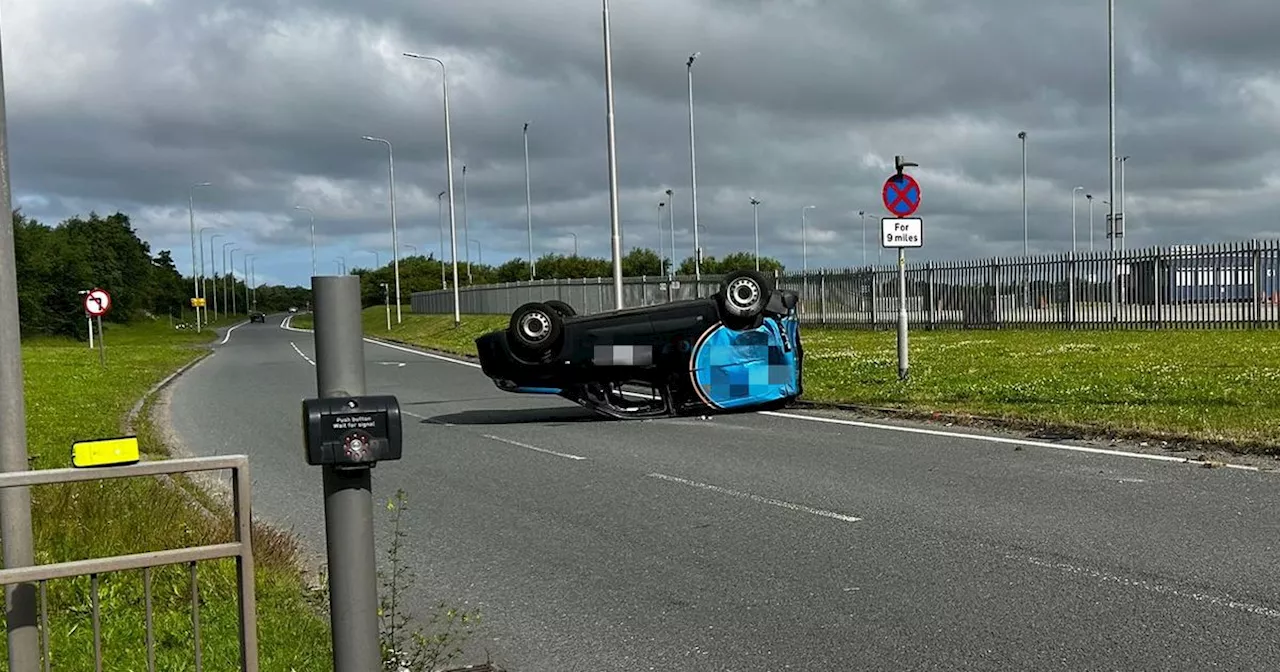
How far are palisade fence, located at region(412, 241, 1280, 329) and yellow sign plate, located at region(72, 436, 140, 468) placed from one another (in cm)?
2272

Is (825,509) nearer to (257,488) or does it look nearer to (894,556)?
(894,556)

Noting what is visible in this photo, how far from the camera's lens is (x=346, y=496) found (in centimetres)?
323

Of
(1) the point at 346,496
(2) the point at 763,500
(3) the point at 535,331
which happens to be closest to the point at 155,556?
(1) the point at 346,496

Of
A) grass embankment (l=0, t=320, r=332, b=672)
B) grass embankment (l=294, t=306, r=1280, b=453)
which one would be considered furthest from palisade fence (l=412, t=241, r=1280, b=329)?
grass embankment (l=0, t=320, r=332, b=672)

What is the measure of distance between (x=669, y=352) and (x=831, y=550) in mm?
7314

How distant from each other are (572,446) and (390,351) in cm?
2812

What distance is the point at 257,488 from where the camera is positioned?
10148 millimetres

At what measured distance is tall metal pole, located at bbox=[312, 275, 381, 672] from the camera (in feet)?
10.6

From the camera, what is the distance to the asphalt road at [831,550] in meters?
5.06

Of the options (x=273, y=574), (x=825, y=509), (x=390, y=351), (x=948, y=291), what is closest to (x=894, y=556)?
(x=825, y=509)

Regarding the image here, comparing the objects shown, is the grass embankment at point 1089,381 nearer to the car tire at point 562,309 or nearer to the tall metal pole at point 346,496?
the car tire at point 562,309

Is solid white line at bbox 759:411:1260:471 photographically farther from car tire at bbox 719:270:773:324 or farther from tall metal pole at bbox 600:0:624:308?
tall metal pole at bbox 600:0:624:308

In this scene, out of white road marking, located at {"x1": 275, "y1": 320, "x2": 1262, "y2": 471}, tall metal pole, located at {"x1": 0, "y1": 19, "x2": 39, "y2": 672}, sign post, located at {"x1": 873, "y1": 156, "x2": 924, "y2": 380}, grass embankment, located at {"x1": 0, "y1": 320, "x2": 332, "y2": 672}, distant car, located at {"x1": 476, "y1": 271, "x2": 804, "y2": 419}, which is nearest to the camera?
tall metal pole, located at {"x1": 0, "y1": 19, "x2": 39, "y2": 672}

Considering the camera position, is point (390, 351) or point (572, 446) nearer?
point (572, 446)
